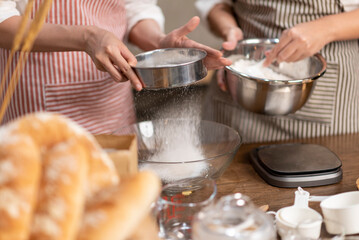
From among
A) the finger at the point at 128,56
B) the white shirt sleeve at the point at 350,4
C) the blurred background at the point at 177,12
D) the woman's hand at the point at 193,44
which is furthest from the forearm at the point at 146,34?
the blurred background at the point at 177,12

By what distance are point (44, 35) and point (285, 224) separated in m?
0.85

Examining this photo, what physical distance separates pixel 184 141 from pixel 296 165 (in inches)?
12.5

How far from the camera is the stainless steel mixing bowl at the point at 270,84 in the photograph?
140cm

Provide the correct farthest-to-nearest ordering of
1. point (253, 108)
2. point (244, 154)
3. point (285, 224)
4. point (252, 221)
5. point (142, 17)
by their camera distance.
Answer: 1. point (142, 17)
2. point (253, 108)
3. point (244, 154)
4. point (285, 224)
5. point (252, 221)

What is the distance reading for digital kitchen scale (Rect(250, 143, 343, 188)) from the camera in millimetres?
1174

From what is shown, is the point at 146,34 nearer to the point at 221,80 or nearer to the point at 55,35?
the point at 221,80

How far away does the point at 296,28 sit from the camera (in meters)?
1.55

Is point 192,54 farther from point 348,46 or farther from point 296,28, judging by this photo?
point 348,46

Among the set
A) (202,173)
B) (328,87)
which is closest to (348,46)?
(328,87)

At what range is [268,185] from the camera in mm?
1190

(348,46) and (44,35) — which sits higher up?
(44,35)

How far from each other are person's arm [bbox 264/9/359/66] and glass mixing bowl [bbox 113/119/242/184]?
39 cm

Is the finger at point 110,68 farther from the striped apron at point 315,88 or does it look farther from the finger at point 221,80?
the striped apron at point 315,88

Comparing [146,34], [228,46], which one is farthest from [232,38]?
[146,34]
